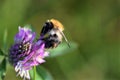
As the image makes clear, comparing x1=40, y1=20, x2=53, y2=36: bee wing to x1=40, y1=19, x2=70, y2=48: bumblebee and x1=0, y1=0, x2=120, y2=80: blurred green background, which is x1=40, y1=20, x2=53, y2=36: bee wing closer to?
x1=40, y1=19, x2=70, y2=48: bumblebee

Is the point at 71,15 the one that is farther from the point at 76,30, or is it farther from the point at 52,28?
the point at 52,28

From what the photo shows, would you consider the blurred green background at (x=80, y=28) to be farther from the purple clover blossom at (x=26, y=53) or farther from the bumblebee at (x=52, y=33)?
the bumblebee at (x=52, y=33)

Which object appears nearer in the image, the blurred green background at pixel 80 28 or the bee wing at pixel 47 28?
the bee wing at pixel 47 28

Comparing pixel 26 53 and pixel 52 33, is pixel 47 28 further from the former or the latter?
pixel 26 53

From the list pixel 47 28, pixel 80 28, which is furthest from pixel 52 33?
pixel 80 28

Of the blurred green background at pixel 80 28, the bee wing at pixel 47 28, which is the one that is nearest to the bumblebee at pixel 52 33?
the bee wing at pixel 47 28

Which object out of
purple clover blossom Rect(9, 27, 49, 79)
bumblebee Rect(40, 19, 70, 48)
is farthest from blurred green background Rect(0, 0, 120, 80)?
bumblebee Rect(40, 19, 70, 48)

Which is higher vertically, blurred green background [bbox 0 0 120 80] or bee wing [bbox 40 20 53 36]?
bee wing [bbox 40 20 53 36]
